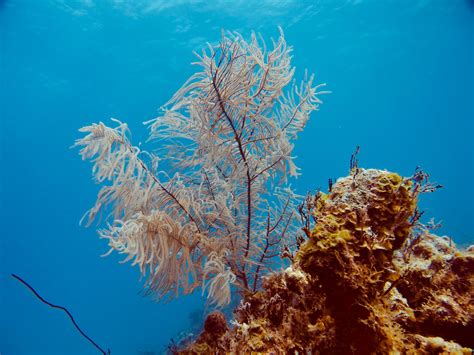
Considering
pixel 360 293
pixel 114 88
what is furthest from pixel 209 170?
pixel 114 88

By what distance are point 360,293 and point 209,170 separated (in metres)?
3.17

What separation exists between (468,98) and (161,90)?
67212mm

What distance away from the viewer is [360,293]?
6.15 ft

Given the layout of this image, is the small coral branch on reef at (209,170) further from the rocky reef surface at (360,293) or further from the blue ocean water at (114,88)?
the blue ocean water at (114,88)

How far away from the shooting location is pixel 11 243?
141 feet

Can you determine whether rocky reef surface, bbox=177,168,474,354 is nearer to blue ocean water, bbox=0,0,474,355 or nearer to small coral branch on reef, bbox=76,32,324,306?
small coral branch on reef, bbox=76,32,324,306

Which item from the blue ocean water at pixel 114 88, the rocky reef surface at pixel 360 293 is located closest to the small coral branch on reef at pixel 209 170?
the rocky reef surface at pixel 360 293

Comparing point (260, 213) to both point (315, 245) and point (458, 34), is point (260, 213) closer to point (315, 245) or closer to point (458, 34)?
point (315, 245)

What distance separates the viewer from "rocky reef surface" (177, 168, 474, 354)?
1.87 meters

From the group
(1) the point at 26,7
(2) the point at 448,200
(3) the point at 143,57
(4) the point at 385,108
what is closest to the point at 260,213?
(1) the point at 26,7

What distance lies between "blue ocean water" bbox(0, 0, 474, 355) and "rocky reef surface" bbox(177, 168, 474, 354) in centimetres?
2069

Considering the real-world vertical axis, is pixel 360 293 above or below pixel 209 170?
below

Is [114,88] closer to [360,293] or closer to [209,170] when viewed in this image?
[209,170]

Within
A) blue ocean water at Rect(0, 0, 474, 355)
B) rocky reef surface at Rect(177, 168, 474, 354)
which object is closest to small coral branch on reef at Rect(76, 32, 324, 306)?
rocky reef surface at Rect(177, 168, 474, 354)
